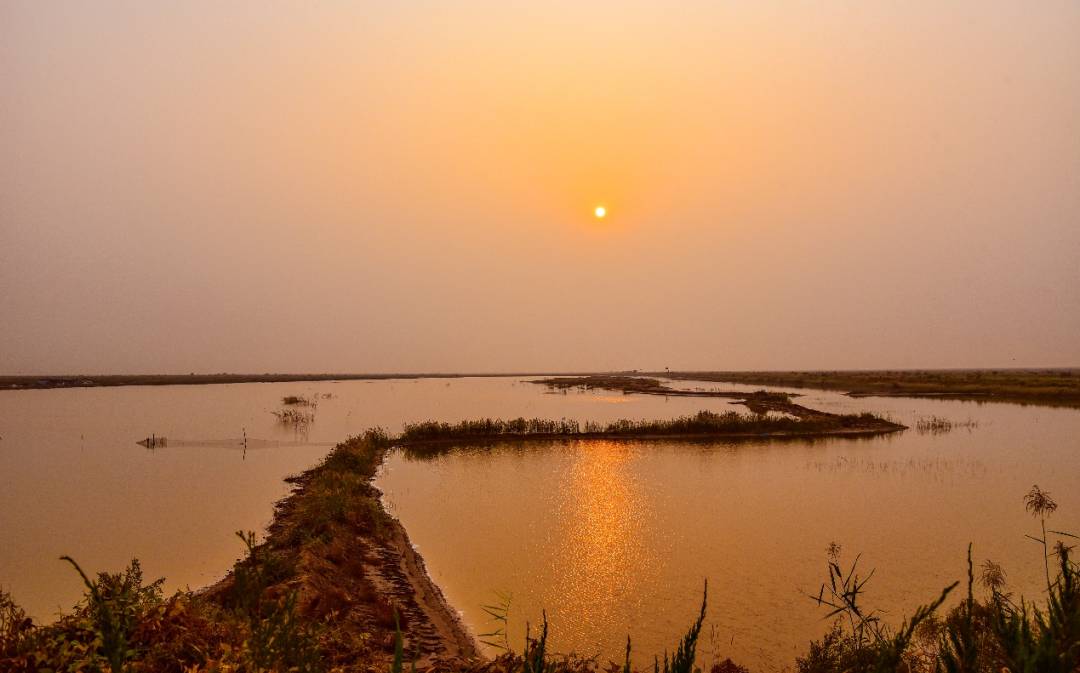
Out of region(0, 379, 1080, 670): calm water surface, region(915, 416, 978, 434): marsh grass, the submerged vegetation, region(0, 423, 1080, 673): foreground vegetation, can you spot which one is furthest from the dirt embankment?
region(915, 416, 978, 434): marsh grass

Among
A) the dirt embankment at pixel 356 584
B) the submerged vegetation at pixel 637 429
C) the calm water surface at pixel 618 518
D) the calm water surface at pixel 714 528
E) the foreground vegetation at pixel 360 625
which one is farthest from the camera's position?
the submerged vegetation at pixel 637 429

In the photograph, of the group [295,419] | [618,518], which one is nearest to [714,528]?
[618,518]

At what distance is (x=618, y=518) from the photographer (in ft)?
48.5

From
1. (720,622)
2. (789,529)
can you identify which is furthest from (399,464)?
(720,622)

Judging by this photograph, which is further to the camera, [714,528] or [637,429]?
[637,429]

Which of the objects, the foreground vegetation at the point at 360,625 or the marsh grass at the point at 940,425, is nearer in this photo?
the foreground vegetation at the point at 360,625

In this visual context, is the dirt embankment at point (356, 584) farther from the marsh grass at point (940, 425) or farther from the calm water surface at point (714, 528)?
the marsh grass at point (940, 425)

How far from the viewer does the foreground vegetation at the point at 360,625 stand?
368 centimetres

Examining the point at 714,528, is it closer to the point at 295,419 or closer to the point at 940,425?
the point at 940,425

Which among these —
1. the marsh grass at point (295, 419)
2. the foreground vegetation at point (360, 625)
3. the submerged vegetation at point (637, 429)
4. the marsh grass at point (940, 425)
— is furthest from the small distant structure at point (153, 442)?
the marsh grass at point (940, 425)

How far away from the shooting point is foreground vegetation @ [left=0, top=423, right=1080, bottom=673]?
3.68 metres

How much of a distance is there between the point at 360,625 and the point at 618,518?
7978 millimetres

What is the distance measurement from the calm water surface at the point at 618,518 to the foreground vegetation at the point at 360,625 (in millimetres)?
696

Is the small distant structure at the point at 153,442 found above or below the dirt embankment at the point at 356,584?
below
